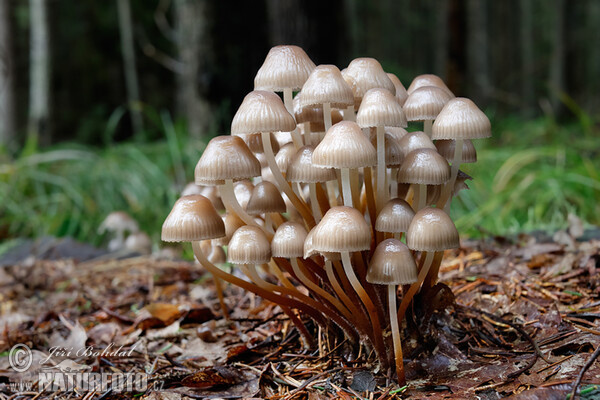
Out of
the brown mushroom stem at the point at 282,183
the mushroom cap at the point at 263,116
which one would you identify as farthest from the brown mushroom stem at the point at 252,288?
the mushroom cap at the point at 263,116

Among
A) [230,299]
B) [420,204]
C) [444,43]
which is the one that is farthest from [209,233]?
[444,43]

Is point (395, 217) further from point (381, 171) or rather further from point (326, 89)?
point (326, 89)

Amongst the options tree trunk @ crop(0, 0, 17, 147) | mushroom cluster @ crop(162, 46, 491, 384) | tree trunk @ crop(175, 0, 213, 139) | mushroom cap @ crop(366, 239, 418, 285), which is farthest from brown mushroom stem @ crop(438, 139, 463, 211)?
tree trunk @ crop(0, 0, 17, 147)

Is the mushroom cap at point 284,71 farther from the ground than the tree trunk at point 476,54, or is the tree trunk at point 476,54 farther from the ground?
the tree trunk at point 476,54

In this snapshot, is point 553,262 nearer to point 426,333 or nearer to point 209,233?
point 426,333

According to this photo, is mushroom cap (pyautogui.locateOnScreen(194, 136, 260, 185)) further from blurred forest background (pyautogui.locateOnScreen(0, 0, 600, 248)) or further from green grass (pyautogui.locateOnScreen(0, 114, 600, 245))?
green grass (pyautogui.locateOnScreen(0, 114, 600, 245))

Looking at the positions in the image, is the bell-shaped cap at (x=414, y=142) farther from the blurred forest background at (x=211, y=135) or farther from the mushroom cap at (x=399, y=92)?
the blurred forest background at (x=211, y=135)
